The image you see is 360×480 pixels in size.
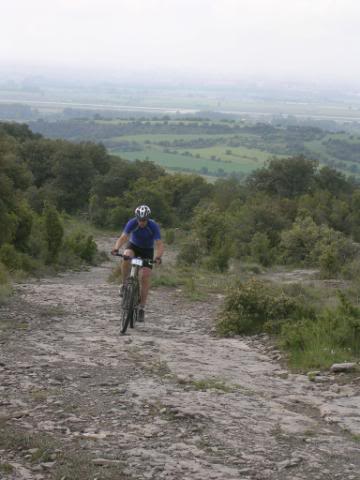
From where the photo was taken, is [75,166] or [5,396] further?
[75,166]

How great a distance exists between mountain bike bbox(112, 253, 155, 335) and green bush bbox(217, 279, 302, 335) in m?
1.60

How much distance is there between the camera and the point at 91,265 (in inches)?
1050

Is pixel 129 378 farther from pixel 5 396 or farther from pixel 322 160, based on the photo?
pixel 322 160

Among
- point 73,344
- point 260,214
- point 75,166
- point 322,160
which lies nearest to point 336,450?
point 73,344

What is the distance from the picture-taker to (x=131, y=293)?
10031 mm

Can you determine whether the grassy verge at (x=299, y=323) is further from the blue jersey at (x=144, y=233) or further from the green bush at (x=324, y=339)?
the blue jersey at (x=144, y=233)

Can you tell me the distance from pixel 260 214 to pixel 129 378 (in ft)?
96.5

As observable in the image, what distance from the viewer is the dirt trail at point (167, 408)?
4.97 m

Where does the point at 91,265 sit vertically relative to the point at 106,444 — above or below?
below

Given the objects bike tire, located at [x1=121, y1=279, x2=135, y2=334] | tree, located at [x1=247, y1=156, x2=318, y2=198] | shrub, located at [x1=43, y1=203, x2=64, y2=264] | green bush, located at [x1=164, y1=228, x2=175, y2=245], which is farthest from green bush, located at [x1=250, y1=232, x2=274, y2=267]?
tree, located at [x1=247, y1=156, x2=318, y2=198]

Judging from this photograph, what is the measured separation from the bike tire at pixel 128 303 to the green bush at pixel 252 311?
5.46 ft

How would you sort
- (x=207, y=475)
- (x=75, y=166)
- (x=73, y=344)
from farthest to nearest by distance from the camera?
(x=75, y=166), (x=73, y=344), (x=207, y=475)

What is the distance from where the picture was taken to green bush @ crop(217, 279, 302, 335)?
10.7m

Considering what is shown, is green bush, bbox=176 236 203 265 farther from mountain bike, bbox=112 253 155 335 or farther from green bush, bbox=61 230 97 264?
mountain bike, bbox=112 253 155 335
